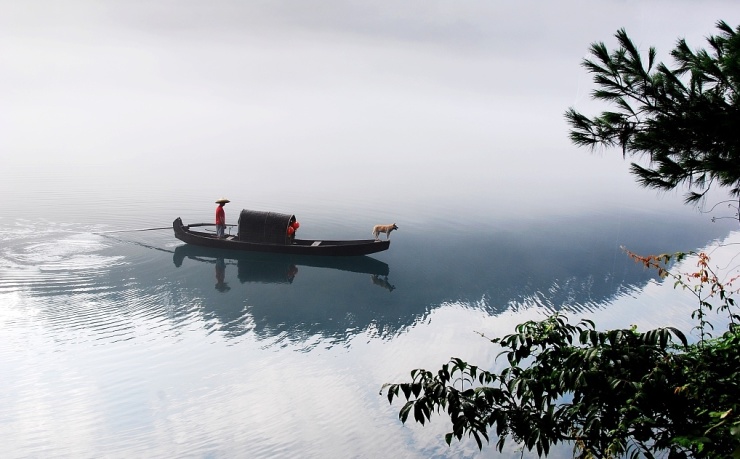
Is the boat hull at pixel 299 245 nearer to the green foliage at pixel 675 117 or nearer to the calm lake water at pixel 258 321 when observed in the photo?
the calm lake water at pixel 258 321

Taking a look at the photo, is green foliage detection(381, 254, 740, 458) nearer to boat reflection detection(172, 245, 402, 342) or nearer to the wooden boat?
boat reflection detection(172, 245, 402, 342)

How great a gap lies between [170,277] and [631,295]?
58.8 ft

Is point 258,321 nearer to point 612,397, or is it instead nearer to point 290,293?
point 290,293

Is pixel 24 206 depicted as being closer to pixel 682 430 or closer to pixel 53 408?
pixel 53 408

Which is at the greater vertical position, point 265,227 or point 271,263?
point 265,227

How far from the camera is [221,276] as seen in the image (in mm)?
22781

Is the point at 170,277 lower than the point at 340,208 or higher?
lower

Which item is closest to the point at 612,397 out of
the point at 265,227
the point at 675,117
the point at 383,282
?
the point at 675,117

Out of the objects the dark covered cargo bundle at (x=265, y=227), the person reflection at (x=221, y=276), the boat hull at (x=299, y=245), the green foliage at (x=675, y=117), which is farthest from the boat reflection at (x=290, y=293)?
the green foliage at (x=675, y=117)

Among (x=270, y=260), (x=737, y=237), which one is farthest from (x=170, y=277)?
(x=737, y=237)

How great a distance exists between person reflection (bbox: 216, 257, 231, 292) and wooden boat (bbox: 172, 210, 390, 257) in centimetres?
105

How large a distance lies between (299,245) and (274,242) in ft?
3.78

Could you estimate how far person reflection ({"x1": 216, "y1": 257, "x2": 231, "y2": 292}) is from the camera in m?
21.2

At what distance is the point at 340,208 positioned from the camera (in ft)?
128
